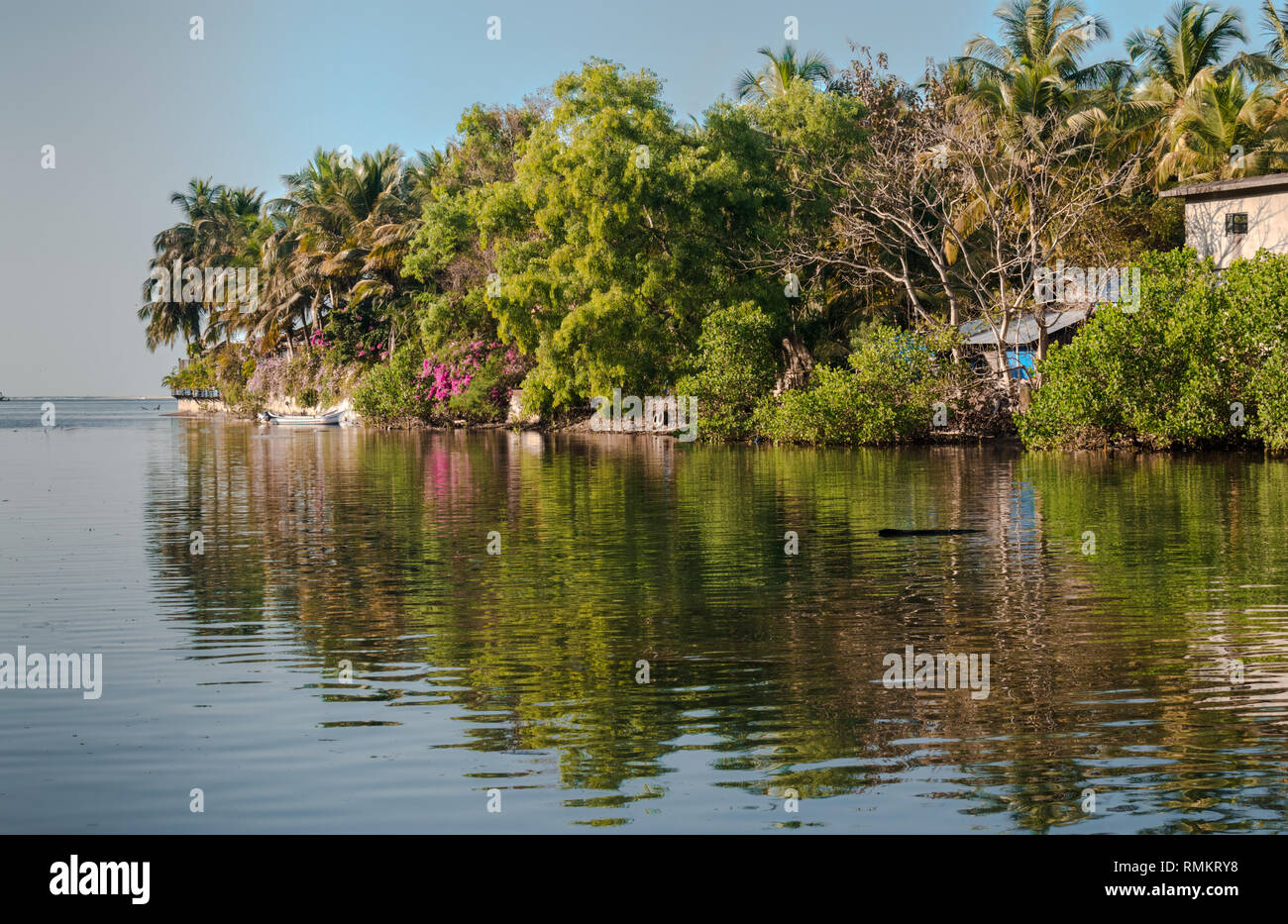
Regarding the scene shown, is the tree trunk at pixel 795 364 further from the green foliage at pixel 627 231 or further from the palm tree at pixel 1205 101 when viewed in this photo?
the palm tree at pixel 1205 101

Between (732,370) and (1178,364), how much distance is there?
1609cm

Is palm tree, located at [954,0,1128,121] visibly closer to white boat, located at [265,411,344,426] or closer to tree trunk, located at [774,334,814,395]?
tree trunk, located at [774,334,814,395]

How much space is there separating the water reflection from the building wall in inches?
602

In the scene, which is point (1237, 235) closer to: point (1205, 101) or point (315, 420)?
point (1205, 101)

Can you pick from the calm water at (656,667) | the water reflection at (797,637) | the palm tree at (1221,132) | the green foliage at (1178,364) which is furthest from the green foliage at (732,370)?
the calm water at (656,667)

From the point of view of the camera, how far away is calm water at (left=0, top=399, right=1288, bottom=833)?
6980 mm

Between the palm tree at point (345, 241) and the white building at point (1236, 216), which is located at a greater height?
the palm tree at point (345, 241)

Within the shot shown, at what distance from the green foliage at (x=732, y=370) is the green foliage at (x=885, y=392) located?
4.41 m

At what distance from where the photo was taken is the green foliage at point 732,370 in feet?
151

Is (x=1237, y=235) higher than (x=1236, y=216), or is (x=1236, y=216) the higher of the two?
(x=1236, y=216)

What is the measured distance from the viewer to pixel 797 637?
11.3m

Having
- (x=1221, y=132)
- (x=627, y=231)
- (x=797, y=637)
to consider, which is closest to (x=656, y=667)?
(x=797, y=637)

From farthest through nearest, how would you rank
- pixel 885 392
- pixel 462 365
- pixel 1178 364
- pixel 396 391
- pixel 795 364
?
pixel 396 391
pixel 462 365
pixel 795 364
pixel 885 392
pixel 1178 364

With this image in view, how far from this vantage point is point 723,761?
7594 millimetres
